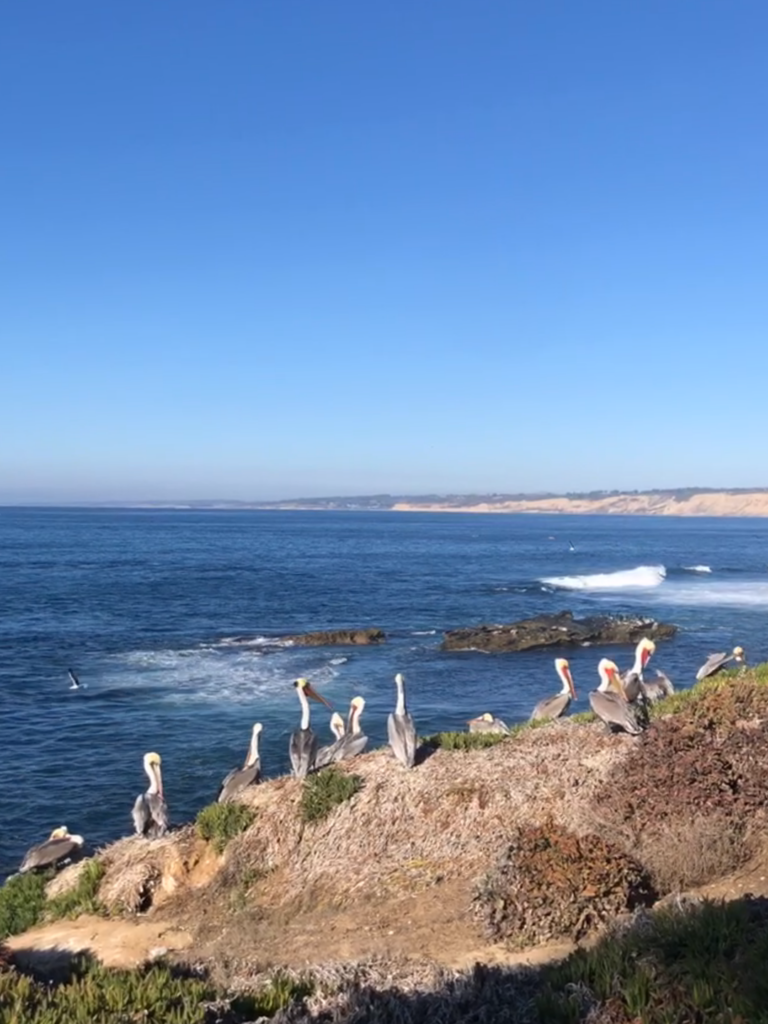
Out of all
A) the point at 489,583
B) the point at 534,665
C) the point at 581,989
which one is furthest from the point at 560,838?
the point at 489,583

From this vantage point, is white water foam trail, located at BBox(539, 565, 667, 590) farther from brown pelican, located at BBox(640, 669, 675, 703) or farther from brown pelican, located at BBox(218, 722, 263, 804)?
brown pelican, located at BBox(218, 722, 263, 804)

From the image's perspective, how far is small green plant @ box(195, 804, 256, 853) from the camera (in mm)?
13234

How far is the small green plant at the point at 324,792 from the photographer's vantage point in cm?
1325

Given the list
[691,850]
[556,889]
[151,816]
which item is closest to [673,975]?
[556,889]

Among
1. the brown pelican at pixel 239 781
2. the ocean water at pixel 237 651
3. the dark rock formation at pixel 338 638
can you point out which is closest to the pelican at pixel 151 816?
the brown pelican at pixel 239 781

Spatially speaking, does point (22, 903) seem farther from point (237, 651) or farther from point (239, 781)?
point (237, 651)

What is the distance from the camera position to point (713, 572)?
85000 millimetres

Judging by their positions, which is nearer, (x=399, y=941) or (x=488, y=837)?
(x=399, y=941)

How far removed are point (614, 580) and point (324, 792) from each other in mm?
66956

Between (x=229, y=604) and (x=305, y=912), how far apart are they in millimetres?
47866

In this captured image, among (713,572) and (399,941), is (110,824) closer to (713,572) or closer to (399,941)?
(399,941)

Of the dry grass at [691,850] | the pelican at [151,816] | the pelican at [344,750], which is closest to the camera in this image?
the dry grass at [691,850]

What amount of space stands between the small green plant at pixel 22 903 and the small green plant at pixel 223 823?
91.8 inches

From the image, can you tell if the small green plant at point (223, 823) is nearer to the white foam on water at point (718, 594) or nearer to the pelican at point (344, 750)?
the pelican at point (344, 750)
